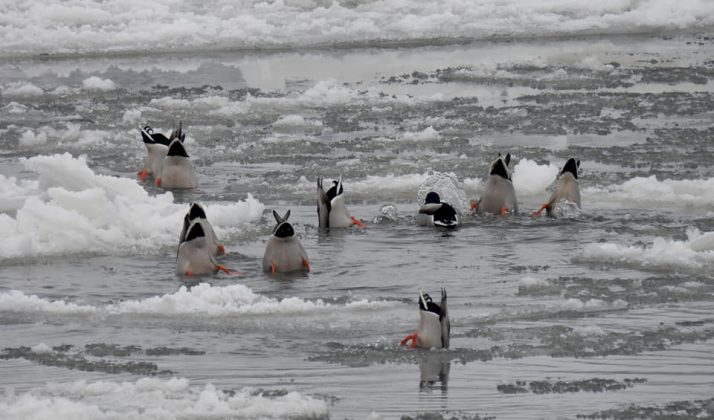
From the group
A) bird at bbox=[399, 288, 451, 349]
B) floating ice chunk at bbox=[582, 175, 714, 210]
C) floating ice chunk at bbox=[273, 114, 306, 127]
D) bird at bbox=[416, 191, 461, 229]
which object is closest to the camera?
bird at bbox=[399, 288, 451, 349]

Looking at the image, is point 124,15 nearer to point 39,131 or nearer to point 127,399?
point 39,131

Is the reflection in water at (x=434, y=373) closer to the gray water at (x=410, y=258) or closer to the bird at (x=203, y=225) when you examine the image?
the gray water at (x=410, y=258)

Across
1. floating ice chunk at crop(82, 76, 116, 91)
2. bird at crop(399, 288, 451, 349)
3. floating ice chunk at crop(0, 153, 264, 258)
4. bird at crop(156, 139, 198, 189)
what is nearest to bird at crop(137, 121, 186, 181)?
bird at crop(156, 139, 198, 189)

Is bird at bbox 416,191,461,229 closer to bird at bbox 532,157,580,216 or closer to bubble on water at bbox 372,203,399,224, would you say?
bubble on water at bbox 372,203,399,224

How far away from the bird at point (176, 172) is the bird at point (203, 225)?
11.6 feet

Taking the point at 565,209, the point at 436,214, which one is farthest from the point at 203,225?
the point at 565,209

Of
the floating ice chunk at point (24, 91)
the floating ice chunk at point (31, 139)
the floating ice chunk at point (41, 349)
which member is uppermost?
the floating ice chunk at point (24, 91)

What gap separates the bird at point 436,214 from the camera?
557 inches

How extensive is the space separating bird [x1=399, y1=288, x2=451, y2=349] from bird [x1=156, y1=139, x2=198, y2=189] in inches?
287

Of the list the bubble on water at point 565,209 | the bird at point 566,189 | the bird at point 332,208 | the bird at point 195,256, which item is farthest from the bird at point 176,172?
the bubble on water at point 565,209

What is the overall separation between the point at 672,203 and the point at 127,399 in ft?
26.4

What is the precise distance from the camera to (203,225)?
12945 millimetres

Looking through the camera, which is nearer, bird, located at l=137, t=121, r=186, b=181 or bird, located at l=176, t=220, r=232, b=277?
bird, located at l=176, t=220, r=232, b=277

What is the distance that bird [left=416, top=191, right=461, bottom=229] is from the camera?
557 inches
